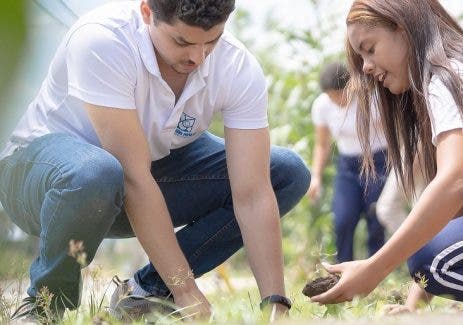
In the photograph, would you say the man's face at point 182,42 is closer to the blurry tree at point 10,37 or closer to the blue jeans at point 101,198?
the blue jeans at point 101,198

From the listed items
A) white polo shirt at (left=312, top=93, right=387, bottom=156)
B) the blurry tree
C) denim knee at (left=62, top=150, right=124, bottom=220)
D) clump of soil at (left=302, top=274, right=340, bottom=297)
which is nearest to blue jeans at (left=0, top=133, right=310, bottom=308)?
denim knee at (left=62, top=150, right=124, bottom=220)

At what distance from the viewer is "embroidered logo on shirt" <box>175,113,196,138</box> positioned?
247 centimetres

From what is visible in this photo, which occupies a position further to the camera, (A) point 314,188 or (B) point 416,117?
(A) point 314,188

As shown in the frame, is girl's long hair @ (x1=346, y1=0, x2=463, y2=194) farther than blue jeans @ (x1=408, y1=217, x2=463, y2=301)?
No

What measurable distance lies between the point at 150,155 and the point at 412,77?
83cm

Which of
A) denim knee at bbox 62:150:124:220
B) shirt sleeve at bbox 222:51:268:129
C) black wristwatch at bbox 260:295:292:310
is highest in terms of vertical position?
shirt sleeve at bbox 222:51:268:129

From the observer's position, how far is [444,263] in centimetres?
241

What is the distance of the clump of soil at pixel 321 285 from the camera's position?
7.49ft

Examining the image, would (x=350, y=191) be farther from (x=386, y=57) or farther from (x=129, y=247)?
(x=386, y=57)

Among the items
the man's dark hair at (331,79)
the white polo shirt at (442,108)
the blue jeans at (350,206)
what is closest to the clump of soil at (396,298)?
the white polo shirt at (442,108)

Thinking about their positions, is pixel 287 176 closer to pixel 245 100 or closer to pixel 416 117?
pixel 245 100

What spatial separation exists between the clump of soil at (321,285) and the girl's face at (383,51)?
24.8 inches

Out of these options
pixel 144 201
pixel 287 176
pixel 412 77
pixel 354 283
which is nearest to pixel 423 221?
pixel 354 283

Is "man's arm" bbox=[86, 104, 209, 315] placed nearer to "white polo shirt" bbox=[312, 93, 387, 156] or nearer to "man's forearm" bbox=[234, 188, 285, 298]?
"man's forearm" bbox=[234, 188, 285, 298]
